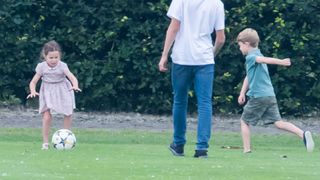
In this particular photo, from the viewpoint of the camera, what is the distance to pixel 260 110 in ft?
41.7

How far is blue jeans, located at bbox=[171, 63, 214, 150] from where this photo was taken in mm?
11156

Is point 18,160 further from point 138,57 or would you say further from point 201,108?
point 138,57

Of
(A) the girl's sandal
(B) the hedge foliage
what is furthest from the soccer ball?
(B) the hedge foliage

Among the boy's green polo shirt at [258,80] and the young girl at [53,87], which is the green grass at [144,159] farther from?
the boy's green polo shirt at [258,80]

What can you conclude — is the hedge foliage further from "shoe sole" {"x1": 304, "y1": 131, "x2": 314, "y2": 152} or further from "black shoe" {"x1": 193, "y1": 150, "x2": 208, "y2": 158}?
"black shoe" {"x1": 193, "y1": 150, "x2": 208, "y2": 158}

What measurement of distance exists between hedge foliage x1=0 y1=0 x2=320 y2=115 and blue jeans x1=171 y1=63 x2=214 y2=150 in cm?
559

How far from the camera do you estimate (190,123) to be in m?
16.8

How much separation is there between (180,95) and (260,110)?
1.66 m

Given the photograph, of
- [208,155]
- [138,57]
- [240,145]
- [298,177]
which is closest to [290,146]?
[240,145]

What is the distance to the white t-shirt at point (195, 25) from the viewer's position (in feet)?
36.8

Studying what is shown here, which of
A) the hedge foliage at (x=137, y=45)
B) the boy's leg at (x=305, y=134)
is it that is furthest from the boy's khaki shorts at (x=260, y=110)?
the hedge foliage at (x=137, y=45)

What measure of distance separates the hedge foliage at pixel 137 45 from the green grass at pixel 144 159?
2134 millimetres

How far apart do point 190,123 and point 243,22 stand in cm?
179

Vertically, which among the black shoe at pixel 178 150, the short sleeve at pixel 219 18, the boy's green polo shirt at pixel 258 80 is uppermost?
the short sleeve at pixel 219 18
